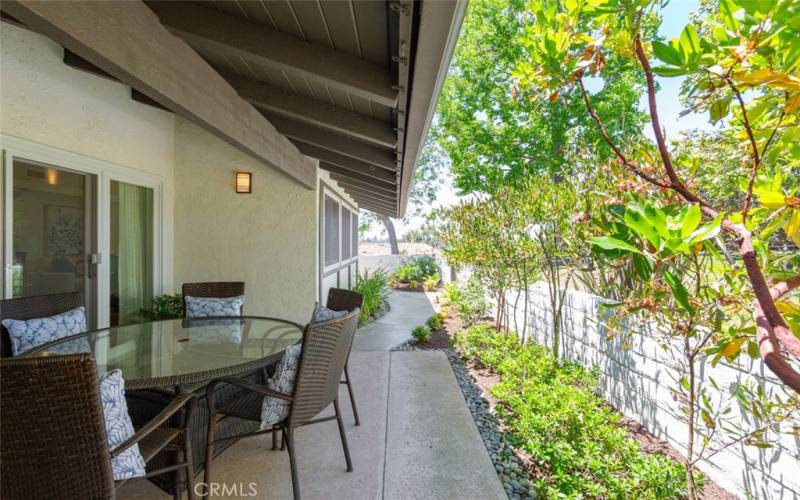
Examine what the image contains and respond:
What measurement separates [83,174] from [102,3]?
2855mm

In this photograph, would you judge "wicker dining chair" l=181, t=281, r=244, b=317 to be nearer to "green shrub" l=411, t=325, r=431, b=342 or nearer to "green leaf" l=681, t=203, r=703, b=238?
"green shrub" l=411, t=325, r=431, b=342

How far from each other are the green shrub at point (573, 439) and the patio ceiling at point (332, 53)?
2.31m

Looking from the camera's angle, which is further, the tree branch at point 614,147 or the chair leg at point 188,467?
the chair leg at point 188,467

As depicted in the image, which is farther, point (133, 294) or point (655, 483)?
point (133, 294)

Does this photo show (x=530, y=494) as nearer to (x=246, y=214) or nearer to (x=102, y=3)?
(x=102, y=3)

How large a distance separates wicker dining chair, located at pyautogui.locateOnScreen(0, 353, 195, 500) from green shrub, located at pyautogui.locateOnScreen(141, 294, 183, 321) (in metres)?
3.19

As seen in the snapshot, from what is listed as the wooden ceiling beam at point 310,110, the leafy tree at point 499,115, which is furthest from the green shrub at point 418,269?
the wooden ceiling beam at point 310,110

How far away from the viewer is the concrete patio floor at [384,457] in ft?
7.75

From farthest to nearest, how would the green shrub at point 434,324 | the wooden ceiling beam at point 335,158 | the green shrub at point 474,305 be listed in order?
the green shrub at point 474,305
the green shrub at point 434,324
the wooden ceiling beam at point 335,158

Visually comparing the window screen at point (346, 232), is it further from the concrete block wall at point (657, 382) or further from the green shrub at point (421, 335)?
the concrete block wall at point (657, 382)

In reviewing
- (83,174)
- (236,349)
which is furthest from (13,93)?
(236,349)

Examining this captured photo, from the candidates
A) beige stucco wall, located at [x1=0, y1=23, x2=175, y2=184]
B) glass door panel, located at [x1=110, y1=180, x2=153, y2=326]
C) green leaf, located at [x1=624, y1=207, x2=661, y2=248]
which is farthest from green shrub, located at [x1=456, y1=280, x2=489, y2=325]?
green leaf, located at [x1=624, y1=207, x2=661, y2=248]

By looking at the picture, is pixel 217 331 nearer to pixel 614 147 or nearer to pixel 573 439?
pixel 573 439

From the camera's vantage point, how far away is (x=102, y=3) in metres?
1.59
